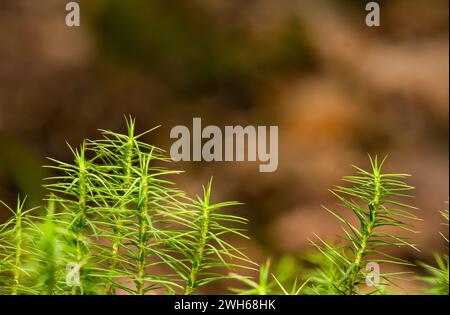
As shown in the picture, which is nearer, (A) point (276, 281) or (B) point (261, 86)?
(A) point (276, 281)

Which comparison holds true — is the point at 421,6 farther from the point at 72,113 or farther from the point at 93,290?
the point at 93,290

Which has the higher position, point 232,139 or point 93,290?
point 232,139

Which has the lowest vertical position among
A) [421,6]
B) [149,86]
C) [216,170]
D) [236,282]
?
[236,282]

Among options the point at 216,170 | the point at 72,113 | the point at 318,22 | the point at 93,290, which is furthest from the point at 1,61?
the point at 93,290

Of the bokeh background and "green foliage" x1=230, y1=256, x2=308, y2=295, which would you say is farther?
the bokeh background

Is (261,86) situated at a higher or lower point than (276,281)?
higher

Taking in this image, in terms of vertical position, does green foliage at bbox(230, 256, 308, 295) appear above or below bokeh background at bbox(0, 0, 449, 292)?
below
